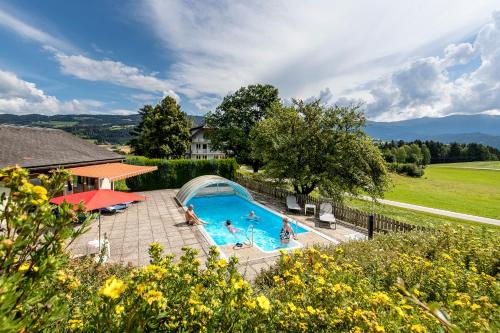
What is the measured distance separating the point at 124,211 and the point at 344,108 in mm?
18931

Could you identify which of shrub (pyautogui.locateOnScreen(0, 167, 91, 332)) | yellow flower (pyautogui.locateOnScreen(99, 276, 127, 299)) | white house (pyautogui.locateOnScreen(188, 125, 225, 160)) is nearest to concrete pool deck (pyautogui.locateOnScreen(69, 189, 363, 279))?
shrub (pyautogui.locateOnScreen(0, 167, 91, 332))

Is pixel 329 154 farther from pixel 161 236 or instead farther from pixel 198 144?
pixel 198 144

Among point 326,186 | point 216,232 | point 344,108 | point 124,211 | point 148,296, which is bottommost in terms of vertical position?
point 216,232

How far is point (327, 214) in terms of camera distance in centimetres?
1639

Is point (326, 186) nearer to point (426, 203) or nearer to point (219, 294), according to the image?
point (426, 203)

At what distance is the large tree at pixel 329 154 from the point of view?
19250 millimetres

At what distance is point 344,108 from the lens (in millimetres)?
20219

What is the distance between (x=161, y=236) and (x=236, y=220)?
8.00 m

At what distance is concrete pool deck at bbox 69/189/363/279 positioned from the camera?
1044 cm

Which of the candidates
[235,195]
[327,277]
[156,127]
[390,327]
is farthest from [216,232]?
[156,127]

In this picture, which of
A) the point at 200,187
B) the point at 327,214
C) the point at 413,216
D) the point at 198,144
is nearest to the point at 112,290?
the point at 327,214

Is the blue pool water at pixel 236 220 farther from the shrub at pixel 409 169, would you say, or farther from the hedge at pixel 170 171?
the shrub at pixel 409 169

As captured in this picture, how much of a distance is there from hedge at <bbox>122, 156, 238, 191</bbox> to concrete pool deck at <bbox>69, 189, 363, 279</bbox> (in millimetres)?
6810

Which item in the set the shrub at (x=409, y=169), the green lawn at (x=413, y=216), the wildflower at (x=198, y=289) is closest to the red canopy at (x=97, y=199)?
the wildflower at (x=198, y=289)
